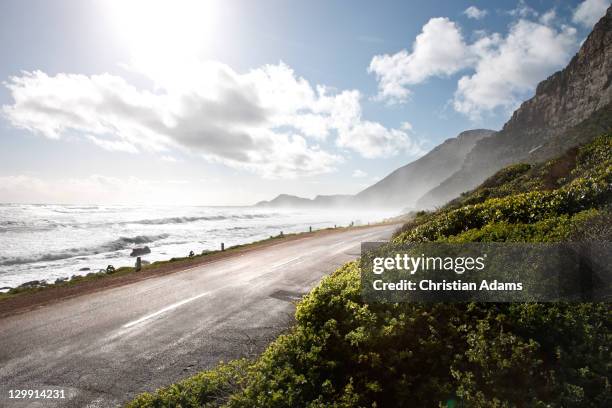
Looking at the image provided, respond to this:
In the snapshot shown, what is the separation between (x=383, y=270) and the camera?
7129mm

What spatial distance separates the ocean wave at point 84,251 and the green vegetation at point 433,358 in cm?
2895

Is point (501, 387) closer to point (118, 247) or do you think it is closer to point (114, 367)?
point (114, 367)

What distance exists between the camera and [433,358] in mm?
4594

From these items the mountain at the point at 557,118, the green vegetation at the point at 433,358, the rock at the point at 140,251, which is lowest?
the rock at the point at 140,251

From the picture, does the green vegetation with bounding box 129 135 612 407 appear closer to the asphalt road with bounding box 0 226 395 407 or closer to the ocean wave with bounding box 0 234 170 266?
the asphalt road with bounding box 0 226 395 407

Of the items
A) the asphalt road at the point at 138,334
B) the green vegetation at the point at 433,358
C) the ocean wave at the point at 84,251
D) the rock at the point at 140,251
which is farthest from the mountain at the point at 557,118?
the ocean wave at the point at 84,251

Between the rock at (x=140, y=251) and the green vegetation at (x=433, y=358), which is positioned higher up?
the green vegetation at (x=433, y=358)

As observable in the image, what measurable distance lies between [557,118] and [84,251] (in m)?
103

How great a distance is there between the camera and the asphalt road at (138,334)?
588cm

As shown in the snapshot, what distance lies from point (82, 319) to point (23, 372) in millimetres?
3036

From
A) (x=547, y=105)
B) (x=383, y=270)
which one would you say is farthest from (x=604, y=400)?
(x=547, y=105)

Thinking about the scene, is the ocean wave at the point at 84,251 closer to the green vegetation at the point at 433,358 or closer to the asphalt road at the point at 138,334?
the asphalt road at the point at 138,334

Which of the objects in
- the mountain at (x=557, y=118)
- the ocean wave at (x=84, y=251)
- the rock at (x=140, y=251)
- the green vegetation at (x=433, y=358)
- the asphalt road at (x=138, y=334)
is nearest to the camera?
the green vegetation at (x=433, y=358)

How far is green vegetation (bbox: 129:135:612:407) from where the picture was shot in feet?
12.5
